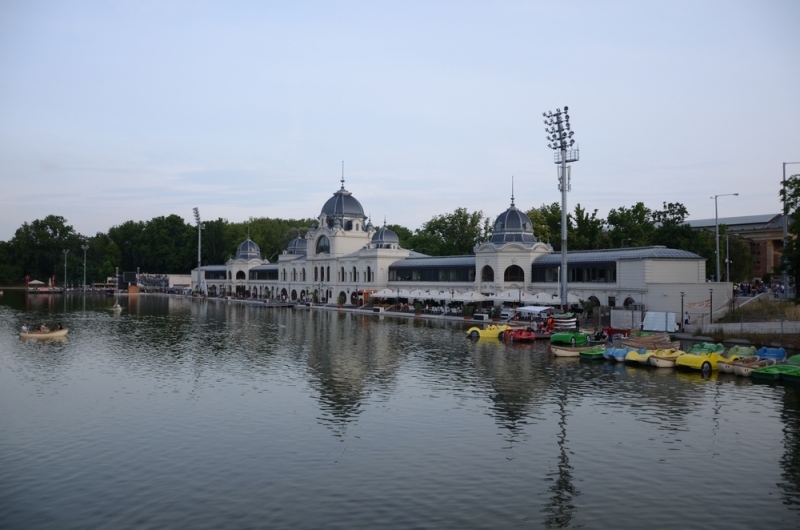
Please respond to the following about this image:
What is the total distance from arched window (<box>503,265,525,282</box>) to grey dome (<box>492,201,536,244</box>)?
10.4 feet

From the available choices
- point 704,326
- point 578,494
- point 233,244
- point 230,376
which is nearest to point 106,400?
point 230,376

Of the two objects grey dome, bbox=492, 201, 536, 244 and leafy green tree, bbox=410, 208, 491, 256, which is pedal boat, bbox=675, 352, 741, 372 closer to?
grey dome, bbox=492, 201, 536, 244

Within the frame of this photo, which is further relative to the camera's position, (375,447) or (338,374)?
(338,374)

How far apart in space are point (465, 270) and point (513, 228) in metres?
9.44

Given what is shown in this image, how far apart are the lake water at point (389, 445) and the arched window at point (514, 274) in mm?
35561

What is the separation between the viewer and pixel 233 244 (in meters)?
179

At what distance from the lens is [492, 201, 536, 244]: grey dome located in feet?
265

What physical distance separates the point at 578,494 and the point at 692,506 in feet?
9.91

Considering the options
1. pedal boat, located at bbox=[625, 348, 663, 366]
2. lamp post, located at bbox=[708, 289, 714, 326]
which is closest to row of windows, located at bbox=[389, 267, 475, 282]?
lamp post, located at bbox=[708, 289, 714, 326]

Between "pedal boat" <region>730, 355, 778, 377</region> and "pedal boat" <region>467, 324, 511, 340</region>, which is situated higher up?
"pedal boat" <region>467, 324, 511, 340</region>

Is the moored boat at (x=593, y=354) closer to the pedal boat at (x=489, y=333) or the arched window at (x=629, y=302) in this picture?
the pedal boat at (x=489, y=333)

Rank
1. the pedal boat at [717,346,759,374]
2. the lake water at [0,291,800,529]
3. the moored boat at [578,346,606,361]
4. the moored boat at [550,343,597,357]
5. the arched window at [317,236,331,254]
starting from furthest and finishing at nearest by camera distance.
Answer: the arched window at [317,236,331,254] < the moored boat at [550,343,597,357] < the moored boat at [578,346,606,361] < the pedal boat at [717,346,759,374] < the lake water at [0,291,800,529]

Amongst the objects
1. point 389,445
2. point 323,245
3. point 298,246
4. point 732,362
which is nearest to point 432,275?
point 323,245

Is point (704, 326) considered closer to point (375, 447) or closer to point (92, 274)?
point (375, 447)
